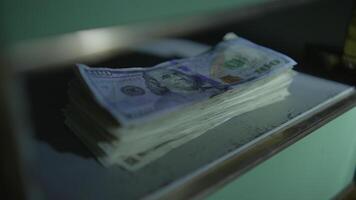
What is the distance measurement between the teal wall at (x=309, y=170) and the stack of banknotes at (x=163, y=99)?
0.36 feet

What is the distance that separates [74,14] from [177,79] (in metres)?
0.35

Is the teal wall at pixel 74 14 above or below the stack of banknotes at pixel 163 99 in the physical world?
above

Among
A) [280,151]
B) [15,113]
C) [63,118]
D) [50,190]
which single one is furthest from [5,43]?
[280,151]

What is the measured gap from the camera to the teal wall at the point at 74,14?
31 cm

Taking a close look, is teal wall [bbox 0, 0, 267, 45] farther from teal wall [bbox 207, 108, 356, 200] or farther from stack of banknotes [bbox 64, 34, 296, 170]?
teal wall [bbox 207, 108, 356, 200]

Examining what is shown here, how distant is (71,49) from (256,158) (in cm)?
37

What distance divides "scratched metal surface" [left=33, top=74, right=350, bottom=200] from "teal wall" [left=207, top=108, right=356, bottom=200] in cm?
6

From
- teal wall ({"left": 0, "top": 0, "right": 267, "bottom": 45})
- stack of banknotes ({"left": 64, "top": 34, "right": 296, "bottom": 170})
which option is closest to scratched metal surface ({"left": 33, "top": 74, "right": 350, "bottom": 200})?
stack of banknotes ({"left": 64, "top": 34, "right": 296, "bottom": 170})

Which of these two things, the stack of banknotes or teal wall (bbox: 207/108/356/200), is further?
teal wall (bbox: 207/108/356/200)

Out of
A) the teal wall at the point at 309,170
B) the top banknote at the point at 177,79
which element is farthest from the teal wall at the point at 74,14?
the teal wall at the point at 309,170

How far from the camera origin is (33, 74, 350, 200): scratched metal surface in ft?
1.61

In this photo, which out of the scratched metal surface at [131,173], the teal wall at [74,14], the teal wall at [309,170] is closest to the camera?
the teal wall at [74,14]

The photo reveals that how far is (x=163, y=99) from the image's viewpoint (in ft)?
1.93

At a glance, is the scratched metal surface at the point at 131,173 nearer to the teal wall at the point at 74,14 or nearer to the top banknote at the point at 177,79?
the top banknote at the point at 177,79
